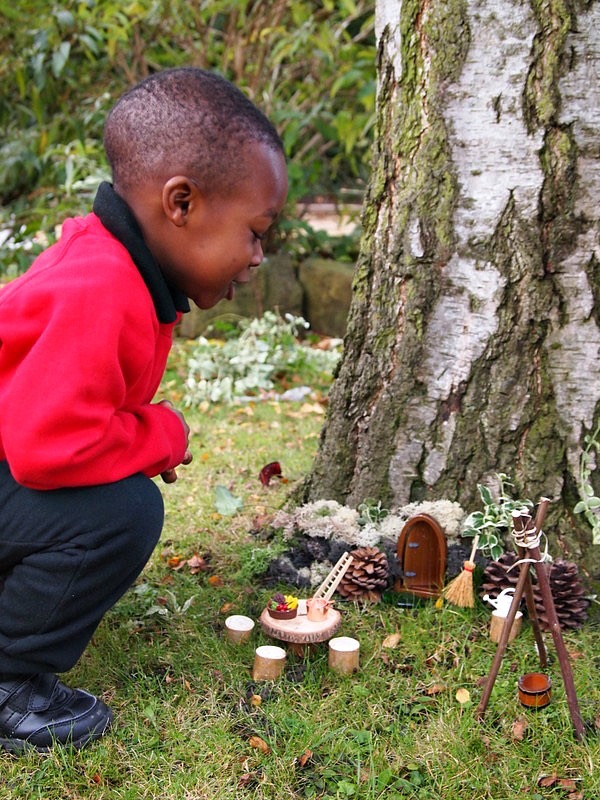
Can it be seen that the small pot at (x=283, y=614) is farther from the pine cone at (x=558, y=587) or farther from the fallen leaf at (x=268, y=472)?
the fallen leaf at (x=268, y=472)

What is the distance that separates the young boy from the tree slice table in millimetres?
432

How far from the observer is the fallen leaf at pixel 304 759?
182 cm

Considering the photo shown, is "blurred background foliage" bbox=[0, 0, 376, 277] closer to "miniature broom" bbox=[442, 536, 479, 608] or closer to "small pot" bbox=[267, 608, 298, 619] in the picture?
"miniature broom" bbox=[442, 536, 479, 608]

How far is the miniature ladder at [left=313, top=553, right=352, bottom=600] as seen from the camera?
2.26m

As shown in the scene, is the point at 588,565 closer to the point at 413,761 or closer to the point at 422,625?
the point at 422,625

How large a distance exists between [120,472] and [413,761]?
853 mm

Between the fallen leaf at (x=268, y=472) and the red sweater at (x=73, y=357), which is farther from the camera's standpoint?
the fallen leaf at (x=268, y=472)

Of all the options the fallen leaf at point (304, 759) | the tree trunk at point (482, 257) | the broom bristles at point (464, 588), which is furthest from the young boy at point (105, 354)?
the broom bristles at point (464, 588)

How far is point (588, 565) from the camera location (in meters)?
2.37

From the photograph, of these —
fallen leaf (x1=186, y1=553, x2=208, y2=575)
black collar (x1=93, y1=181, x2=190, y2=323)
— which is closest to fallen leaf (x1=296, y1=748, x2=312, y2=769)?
fallen leaf (x1=186, y1=553, x2=208, y2=575)

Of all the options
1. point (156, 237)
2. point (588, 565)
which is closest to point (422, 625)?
point (588, 565)

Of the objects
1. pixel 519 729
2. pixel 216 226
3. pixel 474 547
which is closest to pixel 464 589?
pixel 474 547

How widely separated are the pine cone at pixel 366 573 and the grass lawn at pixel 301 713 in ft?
0.19

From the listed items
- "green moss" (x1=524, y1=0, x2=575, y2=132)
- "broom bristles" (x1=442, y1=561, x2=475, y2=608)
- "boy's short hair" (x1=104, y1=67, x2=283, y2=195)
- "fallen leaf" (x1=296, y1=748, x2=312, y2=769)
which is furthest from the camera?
"broom bristles" (x1=442, y1=561, x2=475, y2=608)
